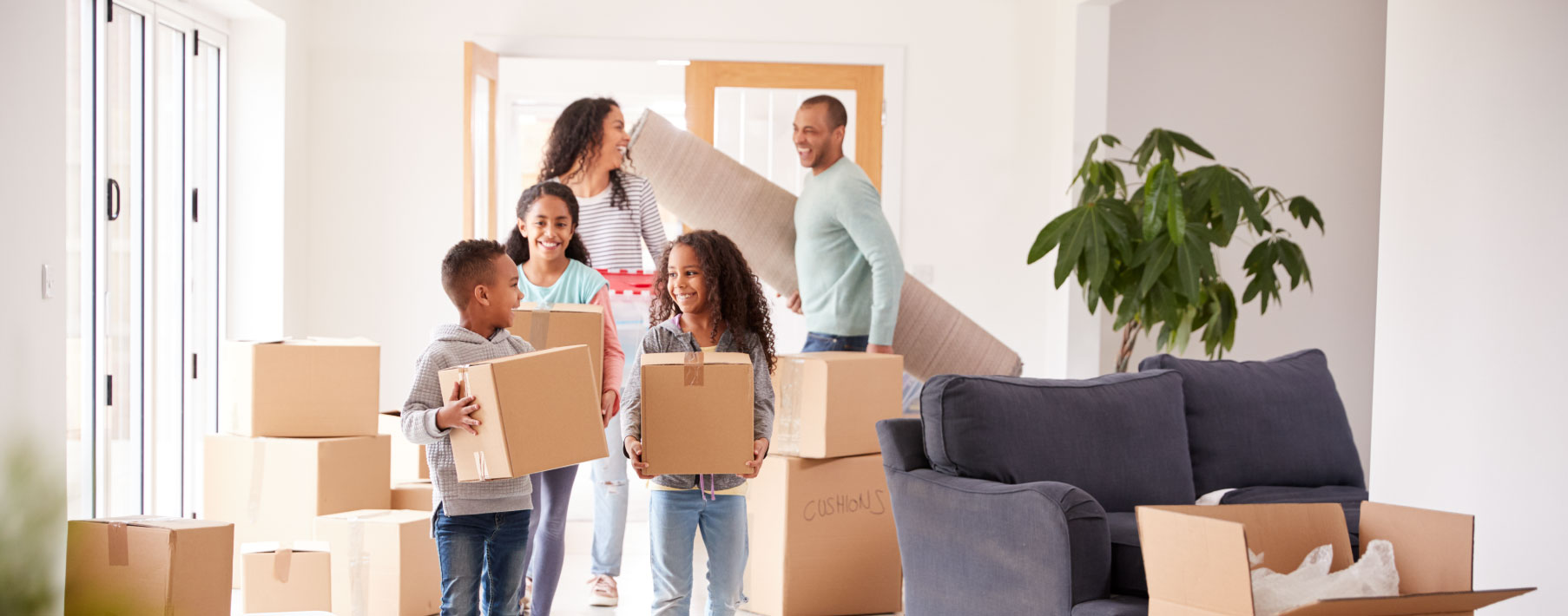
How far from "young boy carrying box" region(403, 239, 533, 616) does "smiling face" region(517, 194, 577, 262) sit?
1.67ft

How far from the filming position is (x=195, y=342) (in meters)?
3.95

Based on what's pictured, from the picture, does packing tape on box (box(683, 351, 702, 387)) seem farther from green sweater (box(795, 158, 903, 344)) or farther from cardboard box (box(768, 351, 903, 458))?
green sweater (box(795, 158, 903, 344))

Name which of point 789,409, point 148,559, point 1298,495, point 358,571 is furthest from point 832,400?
point 148,559

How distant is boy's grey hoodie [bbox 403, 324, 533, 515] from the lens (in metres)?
2.01

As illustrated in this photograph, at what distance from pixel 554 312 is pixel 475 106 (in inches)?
86.1

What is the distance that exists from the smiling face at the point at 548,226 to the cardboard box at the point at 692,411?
2.03 feet

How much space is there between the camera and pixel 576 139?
3064 millimetres

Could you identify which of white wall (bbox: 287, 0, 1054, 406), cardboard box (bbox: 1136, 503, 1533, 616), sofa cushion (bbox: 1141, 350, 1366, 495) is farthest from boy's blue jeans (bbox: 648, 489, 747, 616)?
white wall (bbox: 287, 0, 1054, 406)

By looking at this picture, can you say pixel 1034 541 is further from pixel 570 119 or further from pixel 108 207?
pixel 108 207

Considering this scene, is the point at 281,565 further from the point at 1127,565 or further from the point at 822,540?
the point at 1127,565

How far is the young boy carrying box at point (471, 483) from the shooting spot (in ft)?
6.59

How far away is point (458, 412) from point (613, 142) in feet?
4.51

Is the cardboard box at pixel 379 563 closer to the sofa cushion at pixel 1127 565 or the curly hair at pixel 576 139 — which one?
the curly hair at pixel 576 139

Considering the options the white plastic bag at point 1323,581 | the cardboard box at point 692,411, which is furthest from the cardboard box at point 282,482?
the white plastic bag at point 1323,581
